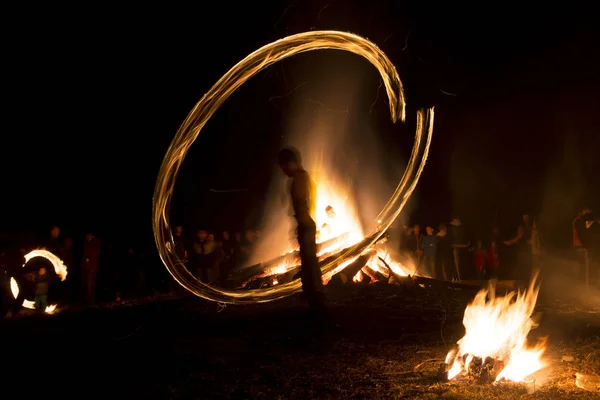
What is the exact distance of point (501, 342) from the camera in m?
4.27

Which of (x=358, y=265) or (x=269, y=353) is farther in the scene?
(x=358, y=265)

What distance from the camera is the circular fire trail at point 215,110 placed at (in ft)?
27.2

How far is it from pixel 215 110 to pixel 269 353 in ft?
16.6

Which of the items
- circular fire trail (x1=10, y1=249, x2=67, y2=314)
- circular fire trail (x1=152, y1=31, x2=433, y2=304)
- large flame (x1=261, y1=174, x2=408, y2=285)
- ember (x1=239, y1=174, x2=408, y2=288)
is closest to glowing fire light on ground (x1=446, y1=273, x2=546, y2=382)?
circular fire trail (x1=152, y1=31, x2=433, y2=304)

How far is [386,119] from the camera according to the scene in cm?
2005

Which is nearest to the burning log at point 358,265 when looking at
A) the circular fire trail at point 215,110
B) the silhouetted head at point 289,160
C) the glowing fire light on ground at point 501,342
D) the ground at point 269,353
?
the circular fire trail at point 215,110

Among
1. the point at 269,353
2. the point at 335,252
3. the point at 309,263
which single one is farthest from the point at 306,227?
the point at 335,252

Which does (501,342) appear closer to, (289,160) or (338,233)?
(289,160)

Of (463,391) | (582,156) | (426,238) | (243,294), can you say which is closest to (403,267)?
(426,238)

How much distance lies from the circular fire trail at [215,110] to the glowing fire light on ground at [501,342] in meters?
3.59

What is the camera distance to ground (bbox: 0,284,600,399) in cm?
397

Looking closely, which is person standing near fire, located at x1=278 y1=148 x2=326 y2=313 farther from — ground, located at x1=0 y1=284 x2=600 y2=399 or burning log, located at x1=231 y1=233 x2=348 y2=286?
burning log, located at x1=231 y1=233 x2=348 y2=286

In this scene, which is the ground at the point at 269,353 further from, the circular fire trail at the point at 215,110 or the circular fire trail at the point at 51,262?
the circular fire trail at the point at 51,262

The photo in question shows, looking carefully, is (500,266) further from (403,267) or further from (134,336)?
(134,336)
